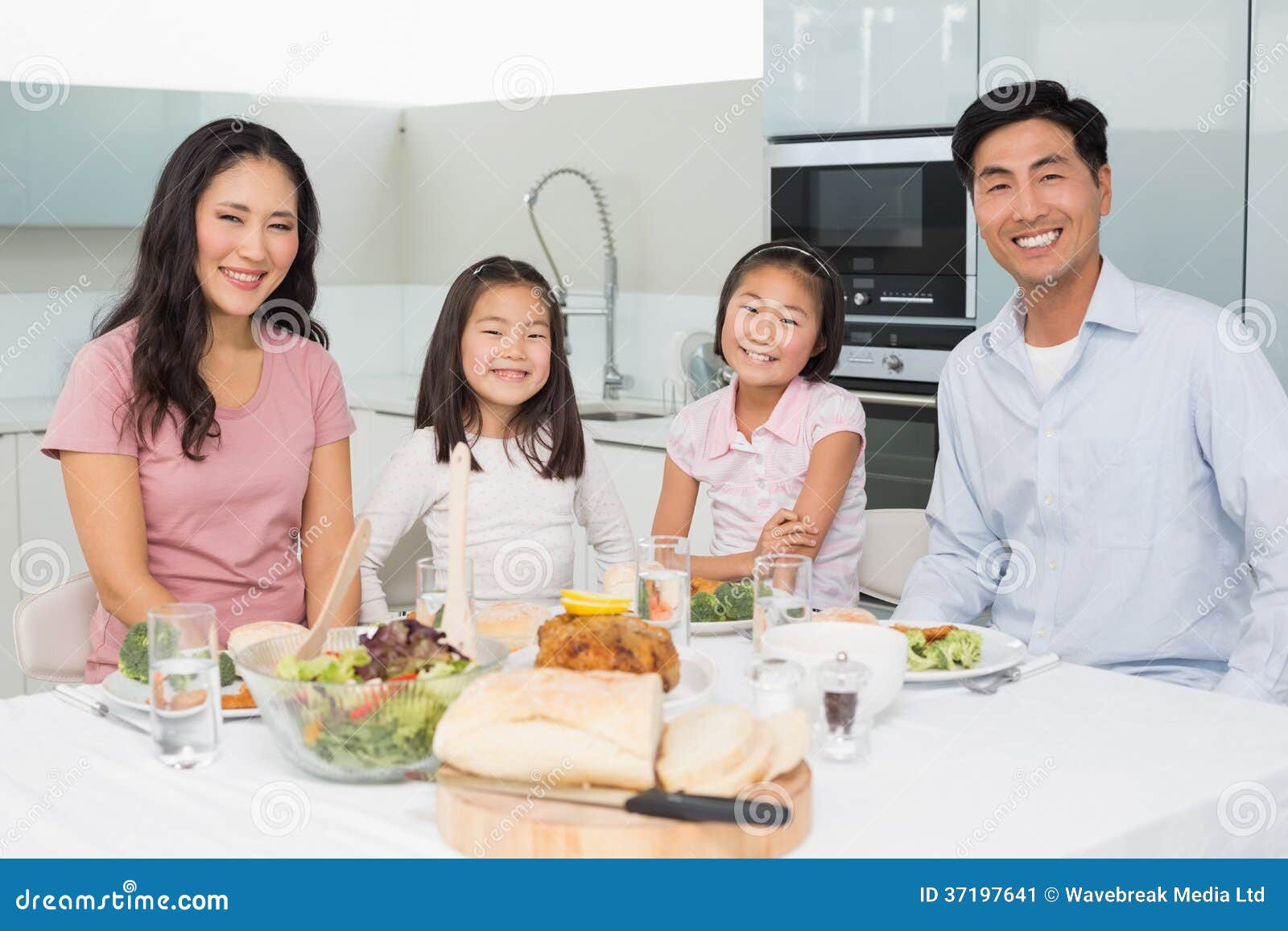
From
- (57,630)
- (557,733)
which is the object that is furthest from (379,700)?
(57,630)

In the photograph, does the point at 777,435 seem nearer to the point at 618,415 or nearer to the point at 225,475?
the point at 225,475

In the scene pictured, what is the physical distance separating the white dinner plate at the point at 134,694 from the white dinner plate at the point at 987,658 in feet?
2.12

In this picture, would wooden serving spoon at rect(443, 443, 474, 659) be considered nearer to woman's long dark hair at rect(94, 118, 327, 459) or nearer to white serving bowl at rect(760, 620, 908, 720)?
white serving bowl at rect(760, 620, 908, 720)

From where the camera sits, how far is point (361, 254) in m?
4.73

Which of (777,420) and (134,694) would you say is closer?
(134,694)

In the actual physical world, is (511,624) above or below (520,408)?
below

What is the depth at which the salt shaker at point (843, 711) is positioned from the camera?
3.79 feet

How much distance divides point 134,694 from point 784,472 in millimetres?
1175

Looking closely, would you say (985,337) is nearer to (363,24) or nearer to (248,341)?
(248,341)

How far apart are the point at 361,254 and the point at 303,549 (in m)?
2.81

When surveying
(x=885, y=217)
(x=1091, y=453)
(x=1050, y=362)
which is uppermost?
(x=885, y=217)

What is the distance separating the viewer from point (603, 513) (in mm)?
2260

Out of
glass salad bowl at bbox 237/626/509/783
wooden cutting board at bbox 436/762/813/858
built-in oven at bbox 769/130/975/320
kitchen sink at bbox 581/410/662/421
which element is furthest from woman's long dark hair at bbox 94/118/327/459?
kitchen sink at bbox 581/410/662/421

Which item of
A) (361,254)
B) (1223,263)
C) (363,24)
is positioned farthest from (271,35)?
(1223,263)
